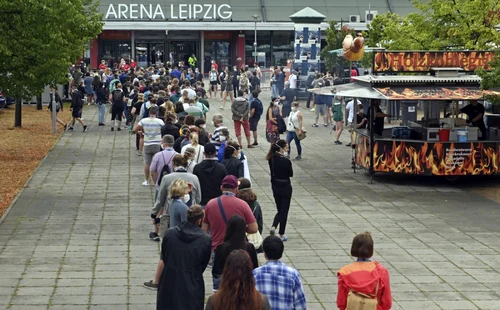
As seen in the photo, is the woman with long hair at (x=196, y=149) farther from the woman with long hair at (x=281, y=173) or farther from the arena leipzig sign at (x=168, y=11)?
the arena leipzig sign at (x=168, y=11)

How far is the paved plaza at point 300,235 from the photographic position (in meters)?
11.5

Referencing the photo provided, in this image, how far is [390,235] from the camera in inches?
595

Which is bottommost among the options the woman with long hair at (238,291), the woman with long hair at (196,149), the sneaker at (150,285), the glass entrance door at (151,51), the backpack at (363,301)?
the sneaker at (150,285)

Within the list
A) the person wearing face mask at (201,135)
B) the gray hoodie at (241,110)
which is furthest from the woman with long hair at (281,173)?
the gray hoodie at (241,110)

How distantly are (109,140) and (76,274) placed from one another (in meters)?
16.6

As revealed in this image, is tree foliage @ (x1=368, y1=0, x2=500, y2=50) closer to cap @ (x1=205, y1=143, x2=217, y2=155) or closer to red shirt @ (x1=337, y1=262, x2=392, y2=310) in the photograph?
cap @ (x1=205, y1=143, x2=217, y2=155)

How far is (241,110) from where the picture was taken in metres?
26.1

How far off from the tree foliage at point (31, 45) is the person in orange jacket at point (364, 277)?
14.4m

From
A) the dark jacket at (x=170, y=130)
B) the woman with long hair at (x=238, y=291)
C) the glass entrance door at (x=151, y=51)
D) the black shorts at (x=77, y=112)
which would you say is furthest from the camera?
the glass entrance door at (x=151, y=51)

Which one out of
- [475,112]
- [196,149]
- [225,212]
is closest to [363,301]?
[225,212]

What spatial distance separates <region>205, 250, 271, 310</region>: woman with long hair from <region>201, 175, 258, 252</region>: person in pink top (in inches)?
132

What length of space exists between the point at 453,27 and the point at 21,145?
41.4 ft

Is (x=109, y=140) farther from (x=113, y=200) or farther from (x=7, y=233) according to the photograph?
(x=7, y=233)

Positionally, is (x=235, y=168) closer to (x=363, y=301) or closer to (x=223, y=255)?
(x=223, y=255)
